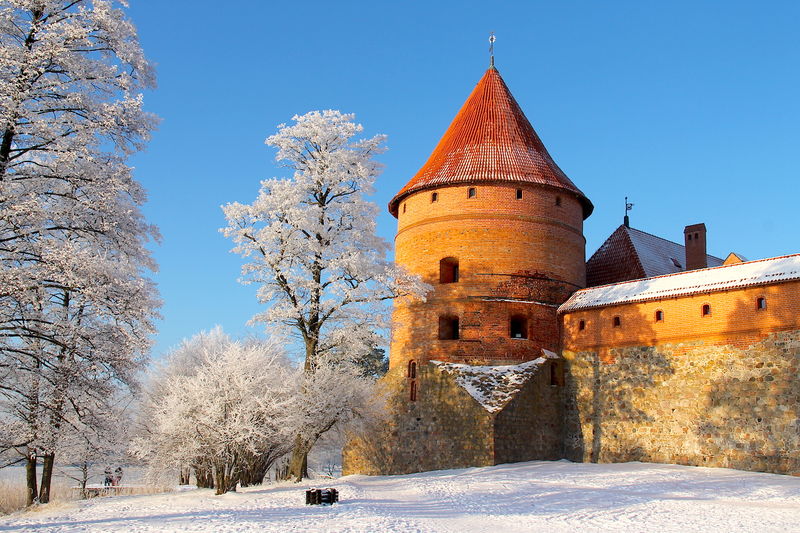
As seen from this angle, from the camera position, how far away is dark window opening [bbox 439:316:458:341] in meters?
21.4

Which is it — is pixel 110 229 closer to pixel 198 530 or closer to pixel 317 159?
pixel 198 530

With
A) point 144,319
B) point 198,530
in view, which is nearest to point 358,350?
point 144,319

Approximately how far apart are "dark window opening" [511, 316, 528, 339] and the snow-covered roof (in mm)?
1104

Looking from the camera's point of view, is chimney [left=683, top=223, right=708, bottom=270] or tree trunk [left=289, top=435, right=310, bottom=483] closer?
tree trunk [left=289, top=435, right=310, bottom=483]

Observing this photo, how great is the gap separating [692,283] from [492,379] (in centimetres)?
562

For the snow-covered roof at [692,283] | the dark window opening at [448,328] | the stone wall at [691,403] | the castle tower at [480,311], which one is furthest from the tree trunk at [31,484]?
the snow-covered roof at [692,283]

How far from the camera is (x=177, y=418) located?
14.7 m

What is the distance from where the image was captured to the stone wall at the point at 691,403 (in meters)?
16.5

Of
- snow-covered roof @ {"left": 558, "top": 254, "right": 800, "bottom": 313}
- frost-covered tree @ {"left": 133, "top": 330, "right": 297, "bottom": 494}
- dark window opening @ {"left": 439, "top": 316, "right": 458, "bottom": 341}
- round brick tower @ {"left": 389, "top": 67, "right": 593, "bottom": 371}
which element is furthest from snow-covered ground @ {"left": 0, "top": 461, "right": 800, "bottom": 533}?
dark window opening @ {"left": 439, "top": 316, "right": 458, "bottom": 341}

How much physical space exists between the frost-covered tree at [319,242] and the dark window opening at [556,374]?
5427mm

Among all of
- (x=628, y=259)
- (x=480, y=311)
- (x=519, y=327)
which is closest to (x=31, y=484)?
(x=480, y=311)

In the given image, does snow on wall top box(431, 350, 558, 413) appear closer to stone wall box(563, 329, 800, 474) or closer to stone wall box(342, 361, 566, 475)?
stone wall box(342, 361, 566, 475)

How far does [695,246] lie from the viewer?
27297 mm

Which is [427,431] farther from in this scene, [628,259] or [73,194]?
[73,194]
